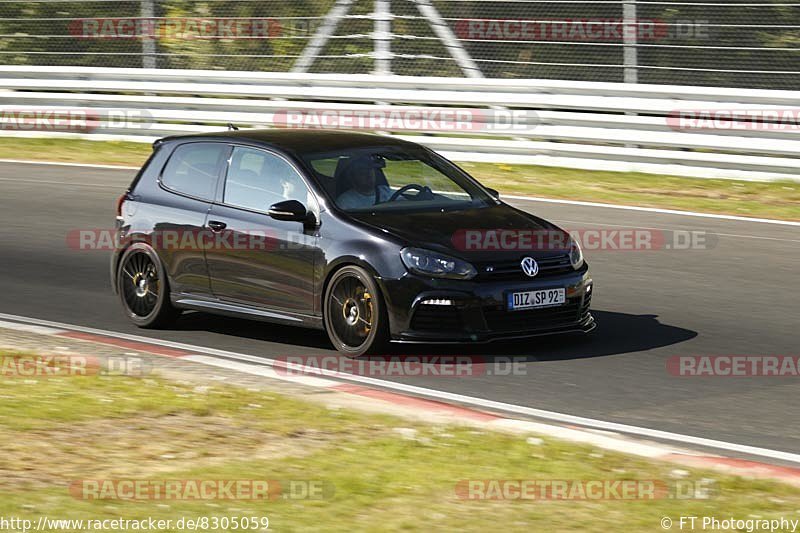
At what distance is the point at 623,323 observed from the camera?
1061 cm

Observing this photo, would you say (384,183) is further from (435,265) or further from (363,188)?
(435,265)

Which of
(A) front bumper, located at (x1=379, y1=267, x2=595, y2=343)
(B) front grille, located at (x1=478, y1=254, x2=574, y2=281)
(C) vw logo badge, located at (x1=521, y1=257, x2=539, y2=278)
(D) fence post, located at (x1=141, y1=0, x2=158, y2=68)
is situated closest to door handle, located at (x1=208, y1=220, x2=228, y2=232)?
(A) front bumper, located at (x1=379, y1=267, x2=595, y2=343)

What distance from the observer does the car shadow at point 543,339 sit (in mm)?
9625

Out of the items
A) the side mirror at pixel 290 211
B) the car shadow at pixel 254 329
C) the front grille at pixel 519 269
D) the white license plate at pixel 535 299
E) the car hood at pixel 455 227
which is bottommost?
the car shadow at pixel 254 329

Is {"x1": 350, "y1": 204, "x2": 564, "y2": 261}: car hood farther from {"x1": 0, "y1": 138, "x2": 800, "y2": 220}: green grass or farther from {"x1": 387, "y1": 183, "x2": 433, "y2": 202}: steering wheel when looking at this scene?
{"x1": 0, "y1": 138, "x2": 800, "y2": 220}: green grass

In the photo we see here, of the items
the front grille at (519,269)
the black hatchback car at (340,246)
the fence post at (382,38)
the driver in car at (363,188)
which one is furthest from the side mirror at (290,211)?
the fence post at (382,38)

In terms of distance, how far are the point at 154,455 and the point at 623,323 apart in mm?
4677

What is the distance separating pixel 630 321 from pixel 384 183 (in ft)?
7.37

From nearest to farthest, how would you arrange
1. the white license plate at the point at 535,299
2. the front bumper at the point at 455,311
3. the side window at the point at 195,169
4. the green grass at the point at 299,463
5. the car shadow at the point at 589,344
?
the green grass at the point at 299,463
the front bumper at the point at 455,311
the white license plate at the point at 535,299
the car shadow at the point at 589,344
the side window at the point at 195,169

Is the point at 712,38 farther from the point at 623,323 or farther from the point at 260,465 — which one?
the point at 260,465

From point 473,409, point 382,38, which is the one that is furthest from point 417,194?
point 382,38

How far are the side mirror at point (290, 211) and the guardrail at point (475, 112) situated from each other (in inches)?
339

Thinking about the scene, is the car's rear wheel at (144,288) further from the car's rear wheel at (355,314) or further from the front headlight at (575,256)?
the front headlight at (575,256)

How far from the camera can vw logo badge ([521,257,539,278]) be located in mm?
9289
